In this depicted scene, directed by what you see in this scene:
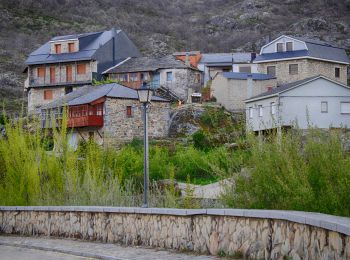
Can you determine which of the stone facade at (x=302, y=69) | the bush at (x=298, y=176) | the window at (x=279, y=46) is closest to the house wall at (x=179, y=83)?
the stone facade at (x=302, y=69)

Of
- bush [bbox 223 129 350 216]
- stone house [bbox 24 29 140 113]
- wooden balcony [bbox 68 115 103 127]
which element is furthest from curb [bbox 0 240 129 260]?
stone house [bbox 24 29 140 113]

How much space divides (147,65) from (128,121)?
13.7m

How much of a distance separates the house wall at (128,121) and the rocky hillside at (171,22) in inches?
1445

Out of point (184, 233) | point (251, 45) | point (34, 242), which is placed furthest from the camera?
point (251, 45)

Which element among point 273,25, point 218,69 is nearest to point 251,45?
point 273,25

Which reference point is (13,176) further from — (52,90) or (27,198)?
(52,90)

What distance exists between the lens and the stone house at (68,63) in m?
66.6

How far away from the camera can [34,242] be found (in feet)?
58.3

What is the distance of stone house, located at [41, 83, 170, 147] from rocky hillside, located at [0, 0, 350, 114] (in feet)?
116

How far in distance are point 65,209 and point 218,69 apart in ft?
181

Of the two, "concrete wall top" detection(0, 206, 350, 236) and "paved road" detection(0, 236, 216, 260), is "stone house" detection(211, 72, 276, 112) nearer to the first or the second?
"paved road" detection(0, 236, 216, 260)

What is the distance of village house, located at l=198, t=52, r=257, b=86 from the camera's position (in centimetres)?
6981

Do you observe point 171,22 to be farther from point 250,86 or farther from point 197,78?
point 250,86

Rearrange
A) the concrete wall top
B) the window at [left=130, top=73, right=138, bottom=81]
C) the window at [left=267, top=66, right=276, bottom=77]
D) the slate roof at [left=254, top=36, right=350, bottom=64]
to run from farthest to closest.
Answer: the window at [left=130, top=73, right=138, bottom=81]
the window at [left=267, top=66, right=276, bottom=77]
the slate roof at [left=254, top=36, right=350, bottom=64]
the concrete wall top
